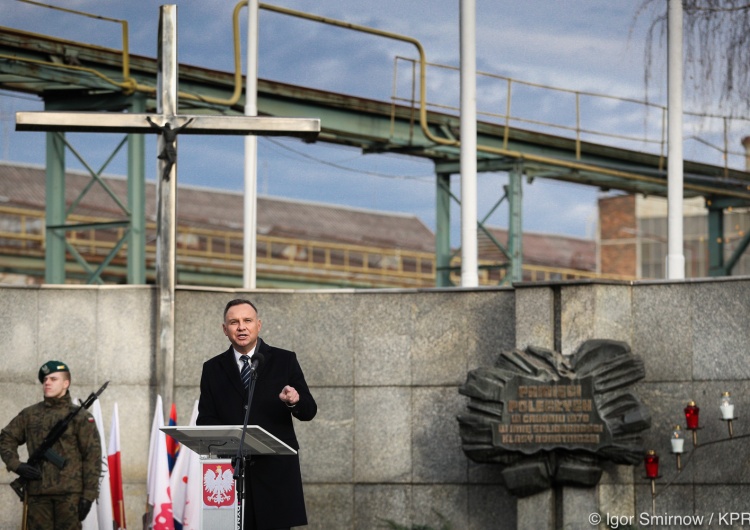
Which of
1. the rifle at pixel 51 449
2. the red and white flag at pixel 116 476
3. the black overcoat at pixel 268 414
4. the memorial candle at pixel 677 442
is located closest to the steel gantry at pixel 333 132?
the red and white flag at pixel 116 476

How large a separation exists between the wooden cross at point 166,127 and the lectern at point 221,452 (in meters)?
4.83

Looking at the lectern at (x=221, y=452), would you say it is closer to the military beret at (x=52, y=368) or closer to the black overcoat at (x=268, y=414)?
the black overcoat at (x=268, y=414)

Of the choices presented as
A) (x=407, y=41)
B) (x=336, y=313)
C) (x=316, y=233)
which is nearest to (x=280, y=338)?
(x=336, y=313)

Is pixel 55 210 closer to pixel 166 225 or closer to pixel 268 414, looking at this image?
pixel 166 225

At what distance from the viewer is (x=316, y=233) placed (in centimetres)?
5138

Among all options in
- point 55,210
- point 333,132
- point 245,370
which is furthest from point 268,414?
point 333,132

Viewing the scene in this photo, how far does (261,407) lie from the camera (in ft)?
26.3

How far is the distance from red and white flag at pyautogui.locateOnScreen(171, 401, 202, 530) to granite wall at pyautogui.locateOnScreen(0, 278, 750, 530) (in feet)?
2.89

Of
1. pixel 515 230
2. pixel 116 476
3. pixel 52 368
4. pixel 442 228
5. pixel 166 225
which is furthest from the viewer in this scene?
pixel 442 228

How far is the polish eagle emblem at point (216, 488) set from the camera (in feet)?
26.5

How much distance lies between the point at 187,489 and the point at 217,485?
4431 millimetres

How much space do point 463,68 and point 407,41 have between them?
15.2 ft

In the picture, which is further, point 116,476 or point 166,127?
point 166,127

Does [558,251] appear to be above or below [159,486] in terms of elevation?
above
